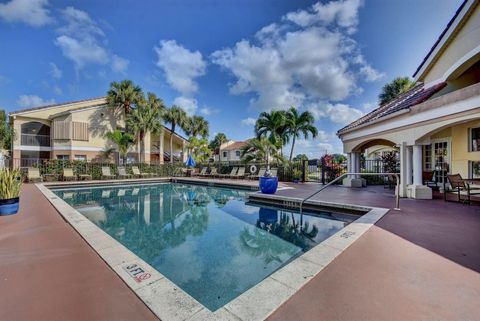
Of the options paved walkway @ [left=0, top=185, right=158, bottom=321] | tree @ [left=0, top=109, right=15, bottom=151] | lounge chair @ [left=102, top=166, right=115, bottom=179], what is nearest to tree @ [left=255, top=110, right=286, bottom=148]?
lounge chair @ [left=102, top=166, right=115, bottom=179]

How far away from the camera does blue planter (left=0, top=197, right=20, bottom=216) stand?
19.5ft

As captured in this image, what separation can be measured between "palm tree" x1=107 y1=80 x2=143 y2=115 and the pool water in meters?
18.6

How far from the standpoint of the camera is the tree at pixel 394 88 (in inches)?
972

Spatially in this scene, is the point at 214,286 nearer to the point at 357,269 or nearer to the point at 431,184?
the point at 357,269

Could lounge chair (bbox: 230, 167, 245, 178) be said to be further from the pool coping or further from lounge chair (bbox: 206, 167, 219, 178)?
the pool coping

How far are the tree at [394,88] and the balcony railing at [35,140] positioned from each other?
124 ft

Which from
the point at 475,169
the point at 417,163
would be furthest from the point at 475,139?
the point at 417,163

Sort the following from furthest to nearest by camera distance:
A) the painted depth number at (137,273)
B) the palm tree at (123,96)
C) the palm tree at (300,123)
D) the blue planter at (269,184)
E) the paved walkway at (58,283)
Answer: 1. the palm tree at (123,96)
2. the palm tree at (300,123)
3. the blue planter at (269,184)
4. the painted depth number at (137,273)
5. the paved walkway at (58,283)

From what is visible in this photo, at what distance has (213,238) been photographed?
18.2ft

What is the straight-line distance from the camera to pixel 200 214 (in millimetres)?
8078

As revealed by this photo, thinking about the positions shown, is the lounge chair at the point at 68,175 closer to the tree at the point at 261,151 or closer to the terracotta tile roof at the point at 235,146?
the tree at the point at 261,151

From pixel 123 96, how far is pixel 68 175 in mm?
11231

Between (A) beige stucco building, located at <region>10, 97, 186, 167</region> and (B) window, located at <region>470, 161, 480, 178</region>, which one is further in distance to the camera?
(A) beige stucco building, located at <region>10, 97, 186, 167</region>

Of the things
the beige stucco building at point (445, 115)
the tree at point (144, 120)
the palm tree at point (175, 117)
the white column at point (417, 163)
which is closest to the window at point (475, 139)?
the beige stucco building at point (445, 115)
